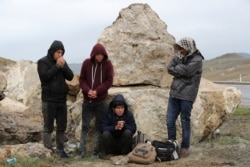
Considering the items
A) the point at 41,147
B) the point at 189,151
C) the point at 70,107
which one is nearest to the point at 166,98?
the point at 189,151

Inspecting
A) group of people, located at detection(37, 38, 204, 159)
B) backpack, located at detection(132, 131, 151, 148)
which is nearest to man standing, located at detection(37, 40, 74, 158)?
group of people, located at detection(37, 38, 204, 159)

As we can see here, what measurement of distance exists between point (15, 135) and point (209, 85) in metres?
4.36

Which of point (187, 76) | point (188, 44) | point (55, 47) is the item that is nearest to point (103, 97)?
point (55, 47)

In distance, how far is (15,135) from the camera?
997cm

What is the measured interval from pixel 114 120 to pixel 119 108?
229mm

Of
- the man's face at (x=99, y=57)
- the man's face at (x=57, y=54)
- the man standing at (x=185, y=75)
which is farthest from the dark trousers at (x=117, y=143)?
the man's face at (x=57, y=54)

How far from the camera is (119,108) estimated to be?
28.6 feet

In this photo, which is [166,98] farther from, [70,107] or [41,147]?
[41,147]

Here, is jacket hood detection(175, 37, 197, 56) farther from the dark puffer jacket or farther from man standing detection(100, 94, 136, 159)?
man standing detection(100, 94, 136, 159)

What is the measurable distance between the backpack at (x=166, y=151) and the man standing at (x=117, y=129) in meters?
0.48

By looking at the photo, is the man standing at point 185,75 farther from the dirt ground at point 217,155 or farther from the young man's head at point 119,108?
the young man's head at point 119,108

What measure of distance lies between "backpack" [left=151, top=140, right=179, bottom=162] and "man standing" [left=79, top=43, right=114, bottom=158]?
1.16 meters

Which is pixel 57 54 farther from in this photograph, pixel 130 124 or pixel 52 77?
pixel 130 124

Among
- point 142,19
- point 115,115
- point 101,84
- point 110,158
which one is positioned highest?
point 142,19
